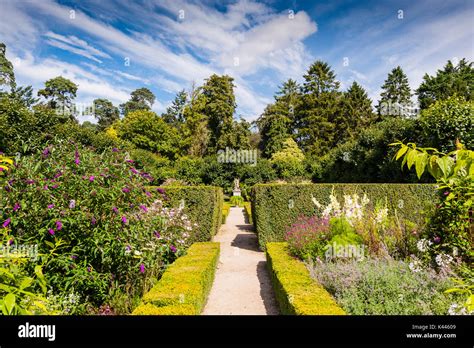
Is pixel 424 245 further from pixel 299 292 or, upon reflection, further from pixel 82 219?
pixel 82 219

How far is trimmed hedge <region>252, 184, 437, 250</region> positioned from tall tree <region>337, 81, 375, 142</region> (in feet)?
105

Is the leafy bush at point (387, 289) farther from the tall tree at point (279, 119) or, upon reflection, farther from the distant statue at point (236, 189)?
the tall tree at point (279, 119)

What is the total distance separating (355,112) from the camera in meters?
39.2

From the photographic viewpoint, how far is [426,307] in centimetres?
315

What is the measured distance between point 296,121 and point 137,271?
129 feet

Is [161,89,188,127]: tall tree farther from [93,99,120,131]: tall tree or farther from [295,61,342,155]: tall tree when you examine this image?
[295,61,342,155]: tall tree

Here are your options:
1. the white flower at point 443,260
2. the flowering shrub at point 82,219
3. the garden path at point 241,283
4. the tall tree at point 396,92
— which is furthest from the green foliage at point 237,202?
the tall tree at point 396,92

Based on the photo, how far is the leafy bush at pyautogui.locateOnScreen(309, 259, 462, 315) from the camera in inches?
129

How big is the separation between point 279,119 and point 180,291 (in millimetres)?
36725

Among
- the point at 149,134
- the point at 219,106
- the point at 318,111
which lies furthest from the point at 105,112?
the point at 318,111

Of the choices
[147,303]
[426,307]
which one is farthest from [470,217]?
[147,303]

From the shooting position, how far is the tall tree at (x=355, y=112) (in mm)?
38844
